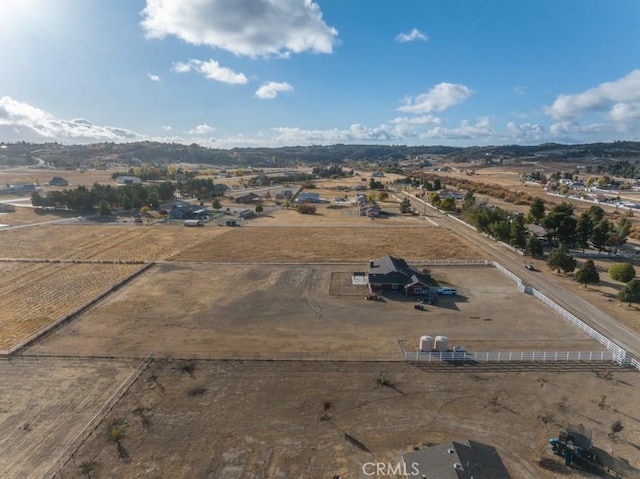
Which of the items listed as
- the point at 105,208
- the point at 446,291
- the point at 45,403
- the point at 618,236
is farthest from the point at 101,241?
the point at 618,236

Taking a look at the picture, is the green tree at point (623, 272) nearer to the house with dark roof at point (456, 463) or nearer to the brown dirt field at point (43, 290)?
the house with dark roof at point (456, 463)

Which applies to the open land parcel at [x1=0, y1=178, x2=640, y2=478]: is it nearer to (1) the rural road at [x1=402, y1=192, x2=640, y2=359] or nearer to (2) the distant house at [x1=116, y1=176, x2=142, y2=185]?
(1) the rural road at [x1=402, y1=192, x2=640, y2=359]

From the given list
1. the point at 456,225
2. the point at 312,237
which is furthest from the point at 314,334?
the point at 456,225

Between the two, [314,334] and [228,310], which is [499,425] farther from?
[228,310]

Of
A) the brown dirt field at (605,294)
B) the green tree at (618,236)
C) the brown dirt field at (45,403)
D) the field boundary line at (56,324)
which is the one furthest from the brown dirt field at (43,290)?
the green tree at (618,236)

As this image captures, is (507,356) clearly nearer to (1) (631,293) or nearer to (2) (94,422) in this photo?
(1) (631,293)

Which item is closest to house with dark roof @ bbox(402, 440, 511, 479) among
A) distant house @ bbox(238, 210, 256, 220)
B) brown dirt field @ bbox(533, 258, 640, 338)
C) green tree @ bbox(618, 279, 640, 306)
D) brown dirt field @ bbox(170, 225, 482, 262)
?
brown dirt field @ bbox(533, 258, 640, 338)
